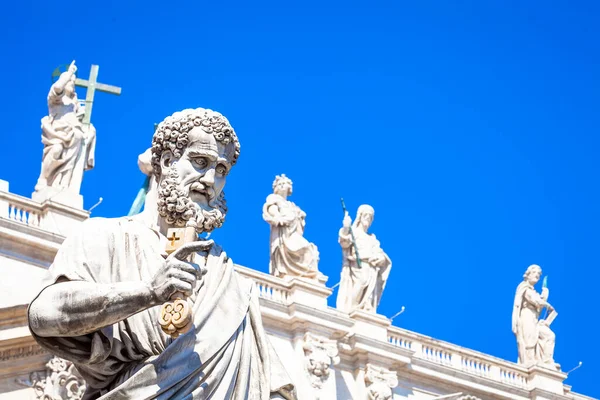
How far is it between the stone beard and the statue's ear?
0.08m

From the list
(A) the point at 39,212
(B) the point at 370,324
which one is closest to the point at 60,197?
(A) the point at 39,212

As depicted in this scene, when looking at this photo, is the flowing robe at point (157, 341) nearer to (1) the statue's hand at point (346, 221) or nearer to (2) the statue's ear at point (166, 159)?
(2) the statue's ear at point (166, 159)

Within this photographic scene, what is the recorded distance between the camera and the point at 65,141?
64.2ft

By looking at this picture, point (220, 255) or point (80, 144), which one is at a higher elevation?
point (80, 144)

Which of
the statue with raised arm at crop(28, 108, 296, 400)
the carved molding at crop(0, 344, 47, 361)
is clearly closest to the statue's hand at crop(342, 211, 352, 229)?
the carved molding at crop(0, 344, 47, 361)

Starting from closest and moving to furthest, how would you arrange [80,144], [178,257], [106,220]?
[178,257], [106,220], [80,144]

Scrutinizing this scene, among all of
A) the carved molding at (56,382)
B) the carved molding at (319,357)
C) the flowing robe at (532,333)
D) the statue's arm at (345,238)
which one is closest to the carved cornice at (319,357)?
the carved molding at (319,357)

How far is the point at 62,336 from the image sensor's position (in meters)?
3.96

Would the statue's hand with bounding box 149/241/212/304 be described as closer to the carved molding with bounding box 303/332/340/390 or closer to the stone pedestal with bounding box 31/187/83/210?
the stone pedestal with bounding box 31/187/83/210

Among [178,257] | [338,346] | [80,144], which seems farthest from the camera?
[338,346]

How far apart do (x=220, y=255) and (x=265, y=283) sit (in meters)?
16.5

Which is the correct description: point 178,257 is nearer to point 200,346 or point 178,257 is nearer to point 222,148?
point 200,346

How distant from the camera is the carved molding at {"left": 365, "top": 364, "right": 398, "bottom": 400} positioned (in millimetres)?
21016

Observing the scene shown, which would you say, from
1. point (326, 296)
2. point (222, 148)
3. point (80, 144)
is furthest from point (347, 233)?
point (222, 148)
